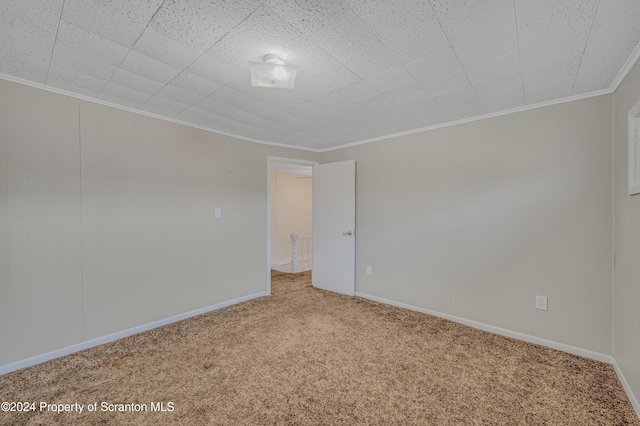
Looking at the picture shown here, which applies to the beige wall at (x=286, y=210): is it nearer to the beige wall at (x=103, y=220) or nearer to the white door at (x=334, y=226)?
the white door at (x=334, y=226)

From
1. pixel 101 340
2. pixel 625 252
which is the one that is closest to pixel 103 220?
pixel 101 340

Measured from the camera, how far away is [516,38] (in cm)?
153

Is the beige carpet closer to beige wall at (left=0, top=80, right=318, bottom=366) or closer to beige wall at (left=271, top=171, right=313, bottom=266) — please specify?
beige wall at (left=0, top=80, right=318, bottom=366)

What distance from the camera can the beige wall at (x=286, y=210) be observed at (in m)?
6.05

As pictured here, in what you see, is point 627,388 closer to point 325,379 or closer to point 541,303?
point 541,303

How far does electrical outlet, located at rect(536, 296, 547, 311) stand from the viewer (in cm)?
246

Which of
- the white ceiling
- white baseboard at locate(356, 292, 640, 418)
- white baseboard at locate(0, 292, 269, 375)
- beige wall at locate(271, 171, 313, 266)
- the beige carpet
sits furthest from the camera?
beige wall at locate(271, 171, 313, 266)

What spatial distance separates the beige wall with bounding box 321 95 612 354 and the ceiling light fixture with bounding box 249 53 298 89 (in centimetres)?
204

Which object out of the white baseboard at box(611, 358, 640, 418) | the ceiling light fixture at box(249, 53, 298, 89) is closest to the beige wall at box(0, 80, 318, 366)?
the ceiling light fixture at box(249, 53, 298, 89)

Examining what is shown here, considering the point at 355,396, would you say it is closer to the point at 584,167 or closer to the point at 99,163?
the point at 584,167

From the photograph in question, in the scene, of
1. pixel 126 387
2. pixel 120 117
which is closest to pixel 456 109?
pixel 120 117

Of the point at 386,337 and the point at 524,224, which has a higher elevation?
the point at 524,224

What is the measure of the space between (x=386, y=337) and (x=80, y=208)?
2.99 m

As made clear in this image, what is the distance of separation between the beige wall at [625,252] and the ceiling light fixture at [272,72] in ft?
7.05
